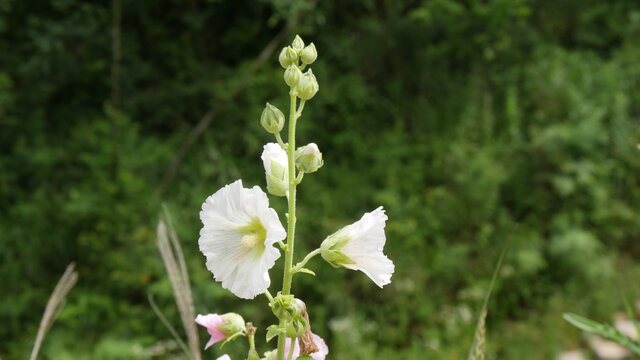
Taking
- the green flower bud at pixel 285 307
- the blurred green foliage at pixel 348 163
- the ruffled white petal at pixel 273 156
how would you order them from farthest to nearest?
1. the blurred green foliage at pixel 348 163
2. the ruffled white petal at pixel 273 156
3. the green flower bud at pixel 285 307

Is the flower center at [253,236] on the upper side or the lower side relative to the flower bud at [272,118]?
lower

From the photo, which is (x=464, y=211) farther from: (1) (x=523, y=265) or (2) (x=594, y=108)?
(2) (x=594, y=108)

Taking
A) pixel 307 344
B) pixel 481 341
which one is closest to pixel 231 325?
pixel 307 344

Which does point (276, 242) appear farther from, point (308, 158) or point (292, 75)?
point (292, 75)

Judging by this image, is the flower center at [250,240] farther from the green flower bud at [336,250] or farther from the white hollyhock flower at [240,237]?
the green flower bud at [336,250]

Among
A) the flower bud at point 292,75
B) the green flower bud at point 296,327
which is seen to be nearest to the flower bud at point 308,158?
the flower bud at point 292,75
